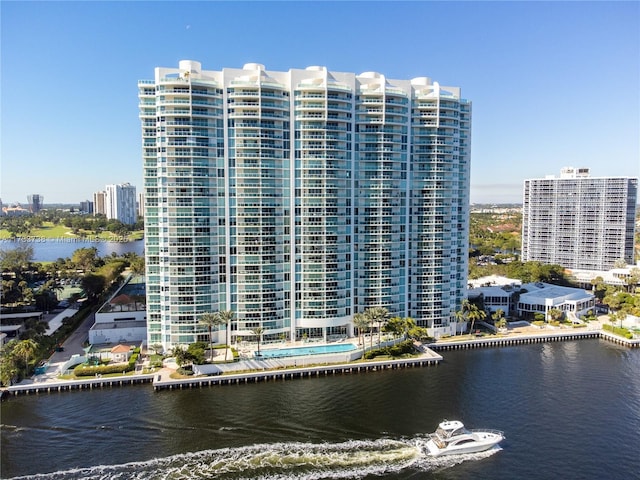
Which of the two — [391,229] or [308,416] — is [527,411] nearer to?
[308,416]

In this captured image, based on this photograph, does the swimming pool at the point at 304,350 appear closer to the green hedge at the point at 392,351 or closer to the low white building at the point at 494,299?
the green hedge at the point at 392,351

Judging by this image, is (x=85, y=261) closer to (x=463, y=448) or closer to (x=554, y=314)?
(x=554, y=314)

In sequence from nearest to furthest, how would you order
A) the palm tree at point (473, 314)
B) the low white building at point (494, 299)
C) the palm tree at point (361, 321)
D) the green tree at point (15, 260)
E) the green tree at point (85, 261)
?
the palm tree at point (361, 321)
the palm tree at point (473, 314)
the low white building at point (494, 299)
the green tree at point (15, 260)
the green tree at point (85, 261)

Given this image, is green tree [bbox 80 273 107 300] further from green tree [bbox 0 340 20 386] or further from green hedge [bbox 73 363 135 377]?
green tree [bbox 0 340 20 386]

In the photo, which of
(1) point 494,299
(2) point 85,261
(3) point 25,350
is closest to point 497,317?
(1) point 494,299

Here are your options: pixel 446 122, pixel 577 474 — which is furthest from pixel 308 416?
pixel 446 122

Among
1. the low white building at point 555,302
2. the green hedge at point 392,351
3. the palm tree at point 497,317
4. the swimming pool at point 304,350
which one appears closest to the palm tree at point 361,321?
the green hedge at point 392,351
